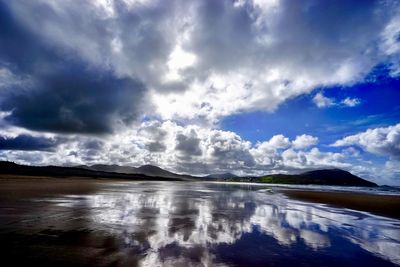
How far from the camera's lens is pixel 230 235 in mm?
12297

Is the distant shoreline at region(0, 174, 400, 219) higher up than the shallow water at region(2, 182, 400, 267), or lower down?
higher up

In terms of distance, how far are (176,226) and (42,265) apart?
7.66 meters

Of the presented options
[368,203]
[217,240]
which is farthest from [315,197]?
[217,240]

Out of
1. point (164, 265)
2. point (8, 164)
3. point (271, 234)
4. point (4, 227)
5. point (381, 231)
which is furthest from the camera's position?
point (8, 164)

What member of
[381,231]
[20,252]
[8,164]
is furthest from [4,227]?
[8,164]

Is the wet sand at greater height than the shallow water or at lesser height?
greater

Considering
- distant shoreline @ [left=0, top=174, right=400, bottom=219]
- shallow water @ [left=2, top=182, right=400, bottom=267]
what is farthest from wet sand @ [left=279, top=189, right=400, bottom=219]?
shallow water @ [left=2, top=182, right=400, bottom=267]

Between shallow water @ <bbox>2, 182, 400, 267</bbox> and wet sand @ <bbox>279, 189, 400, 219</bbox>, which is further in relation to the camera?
wet sand @ <bbox>279, 189, 400, 219</bbox>

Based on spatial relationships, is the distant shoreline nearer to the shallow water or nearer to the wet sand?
the wet sand

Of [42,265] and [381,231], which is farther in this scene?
[381,231]

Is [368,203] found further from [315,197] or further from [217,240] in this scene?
[217,240]

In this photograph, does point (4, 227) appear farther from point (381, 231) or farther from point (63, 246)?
point (381, 231)

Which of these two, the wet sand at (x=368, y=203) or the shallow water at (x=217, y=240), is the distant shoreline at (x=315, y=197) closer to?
the wet sand at (x=368, y=203)

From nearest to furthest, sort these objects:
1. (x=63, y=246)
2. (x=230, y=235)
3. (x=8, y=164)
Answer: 1. (x=63, y=246)
2. (x=230, y=235)
3. (x=8, y=164)
